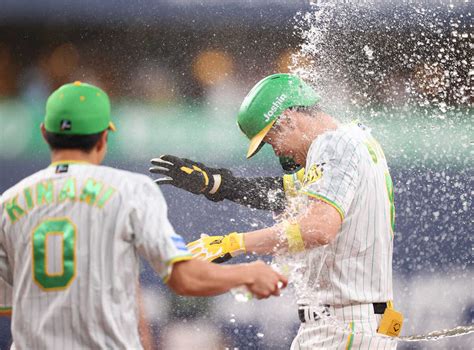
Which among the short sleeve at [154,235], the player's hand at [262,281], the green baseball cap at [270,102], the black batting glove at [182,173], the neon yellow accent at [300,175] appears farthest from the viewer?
the black batting glove at [182,173]

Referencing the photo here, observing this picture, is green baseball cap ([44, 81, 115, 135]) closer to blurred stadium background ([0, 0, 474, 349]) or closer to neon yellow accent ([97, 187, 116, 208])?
neon yellow accent ([97, 187, 116, 208])

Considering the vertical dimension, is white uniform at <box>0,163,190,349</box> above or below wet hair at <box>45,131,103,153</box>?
below

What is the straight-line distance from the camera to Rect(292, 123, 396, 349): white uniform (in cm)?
357

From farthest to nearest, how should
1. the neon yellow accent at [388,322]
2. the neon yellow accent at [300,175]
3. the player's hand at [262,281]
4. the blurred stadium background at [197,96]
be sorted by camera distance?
the blurred stadium background at [197,96], the neon yellow accent at [300,175], the neon yellow accent at [388,322], the player's hand at [262,281]

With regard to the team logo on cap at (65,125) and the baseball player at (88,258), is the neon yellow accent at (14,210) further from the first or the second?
the team logo on cap at (65,125)

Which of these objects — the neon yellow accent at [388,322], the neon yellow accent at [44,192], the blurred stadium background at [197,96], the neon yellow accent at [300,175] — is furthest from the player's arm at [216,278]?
the blurred stadium background at [197,96]

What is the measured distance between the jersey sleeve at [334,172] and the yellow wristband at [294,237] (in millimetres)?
145

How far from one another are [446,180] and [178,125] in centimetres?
194

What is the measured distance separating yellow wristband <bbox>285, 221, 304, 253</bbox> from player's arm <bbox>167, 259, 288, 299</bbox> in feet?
2.54

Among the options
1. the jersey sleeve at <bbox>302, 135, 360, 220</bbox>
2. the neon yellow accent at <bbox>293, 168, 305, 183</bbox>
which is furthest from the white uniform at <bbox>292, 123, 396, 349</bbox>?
the neon yellow accent at <bbox>293, 168, 305, 183</bbox>

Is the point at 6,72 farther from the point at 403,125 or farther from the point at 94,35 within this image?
the point at 403,125

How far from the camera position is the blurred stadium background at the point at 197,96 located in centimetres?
625

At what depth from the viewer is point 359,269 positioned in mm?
3604

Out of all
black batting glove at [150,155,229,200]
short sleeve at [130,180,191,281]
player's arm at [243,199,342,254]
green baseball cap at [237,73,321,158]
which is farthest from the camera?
black batting glove at [150,155,229,200]
